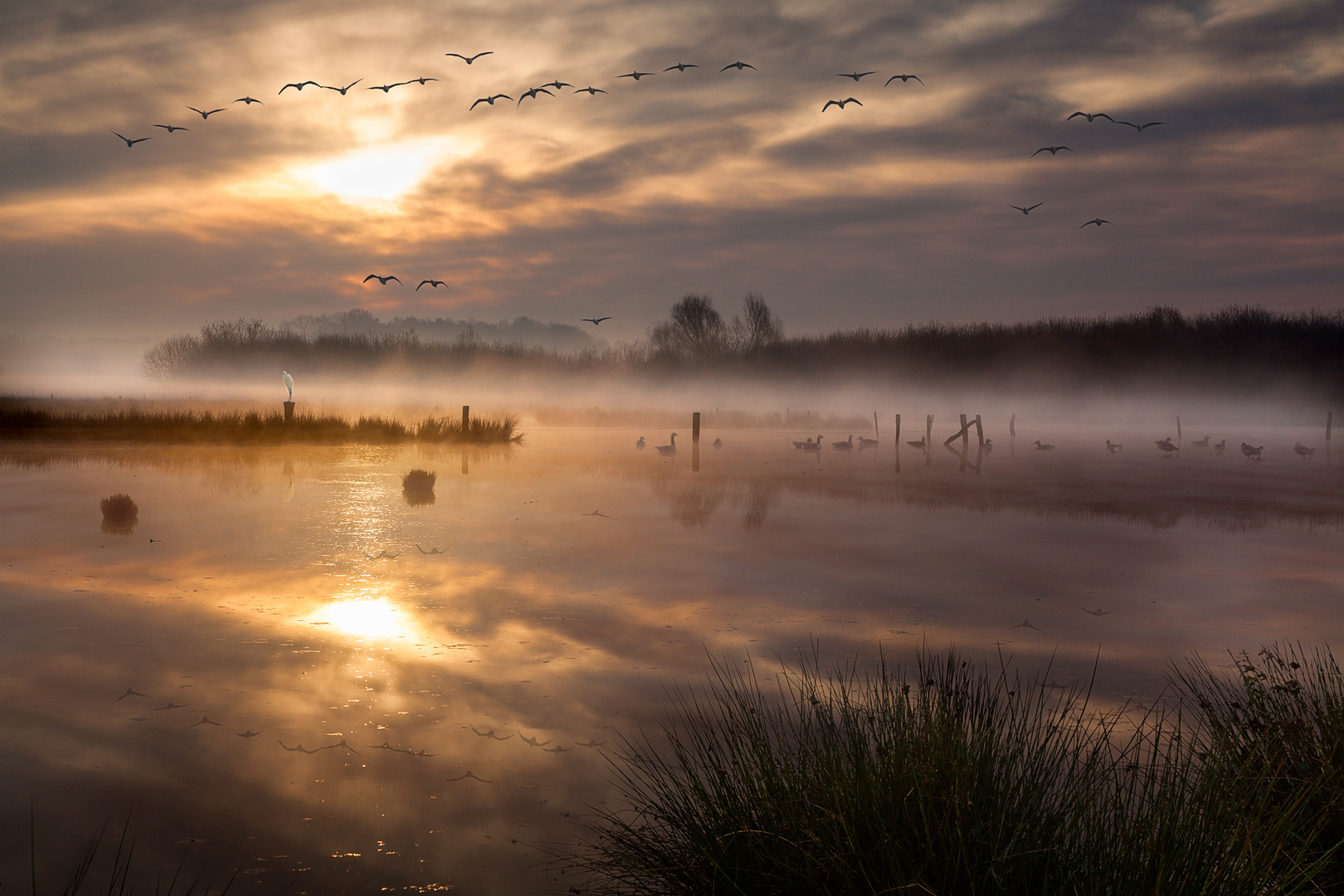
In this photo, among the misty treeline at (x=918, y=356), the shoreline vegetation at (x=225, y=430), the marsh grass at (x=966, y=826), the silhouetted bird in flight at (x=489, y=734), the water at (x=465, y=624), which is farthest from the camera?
the misty treeline at (x=918, y=356)

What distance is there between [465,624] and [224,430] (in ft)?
85.3

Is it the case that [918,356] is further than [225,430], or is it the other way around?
[918,356]

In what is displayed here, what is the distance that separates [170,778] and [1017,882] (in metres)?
4.65

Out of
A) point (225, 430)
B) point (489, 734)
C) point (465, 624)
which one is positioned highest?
point (225, 430)

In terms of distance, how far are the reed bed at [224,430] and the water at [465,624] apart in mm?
10559

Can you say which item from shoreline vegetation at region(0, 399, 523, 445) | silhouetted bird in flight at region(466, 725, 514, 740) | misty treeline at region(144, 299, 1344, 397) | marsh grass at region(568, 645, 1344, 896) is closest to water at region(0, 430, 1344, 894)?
silhouetted bird in flight at region(466, 725, 514, 740)

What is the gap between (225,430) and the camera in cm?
3053

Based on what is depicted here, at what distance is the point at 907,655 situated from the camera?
24.6ft

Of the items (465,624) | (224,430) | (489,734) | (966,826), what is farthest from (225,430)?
(966,826)

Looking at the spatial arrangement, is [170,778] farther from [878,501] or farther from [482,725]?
[878,501]

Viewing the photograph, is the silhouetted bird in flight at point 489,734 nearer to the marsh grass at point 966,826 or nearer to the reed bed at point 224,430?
the marsh grass at point 966,826

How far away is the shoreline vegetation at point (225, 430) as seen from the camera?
2986 centimetres

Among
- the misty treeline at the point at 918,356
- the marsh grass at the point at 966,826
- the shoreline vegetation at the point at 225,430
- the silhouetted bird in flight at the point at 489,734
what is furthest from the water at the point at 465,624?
the misty treeline at the point at 918,356

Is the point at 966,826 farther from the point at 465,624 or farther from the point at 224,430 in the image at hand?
the point at 224,430
